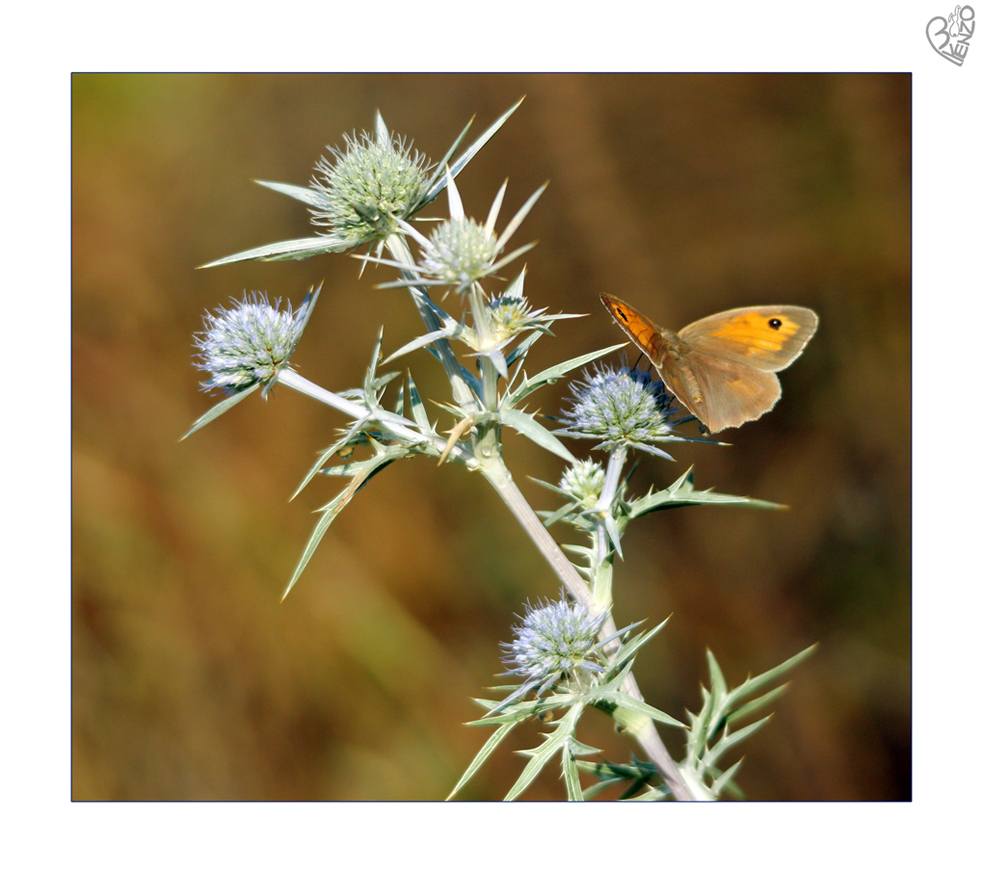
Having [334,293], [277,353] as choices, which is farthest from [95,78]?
[277,353]

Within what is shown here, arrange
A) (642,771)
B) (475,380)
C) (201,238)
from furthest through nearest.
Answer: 1. (201,238)
2. (642,771)
3. (475,380)

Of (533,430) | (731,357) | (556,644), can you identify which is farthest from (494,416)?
(731,357)

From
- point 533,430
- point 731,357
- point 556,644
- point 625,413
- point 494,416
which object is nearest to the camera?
point 533,430

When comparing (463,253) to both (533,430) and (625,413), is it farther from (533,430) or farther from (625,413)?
(625,413)

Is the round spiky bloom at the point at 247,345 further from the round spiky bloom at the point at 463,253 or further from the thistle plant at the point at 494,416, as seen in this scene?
the round spiky bloom at the point at 463,253

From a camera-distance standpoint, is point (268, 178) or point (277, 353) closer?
point (277, 353)
